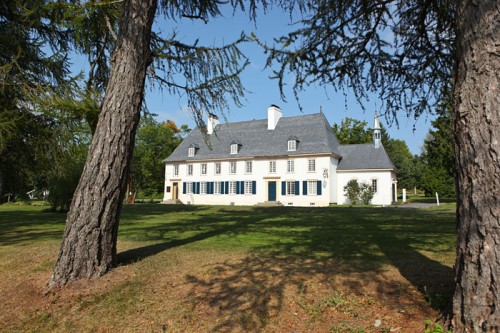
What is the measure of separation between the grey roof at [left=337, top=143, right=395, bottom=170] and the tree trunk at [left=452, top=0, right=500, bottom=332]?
101 ft

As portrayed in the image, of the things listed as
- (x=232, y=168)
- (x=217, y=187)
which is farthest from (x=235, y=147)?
(x=217, y=187)

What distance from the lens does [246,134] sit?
4000cm

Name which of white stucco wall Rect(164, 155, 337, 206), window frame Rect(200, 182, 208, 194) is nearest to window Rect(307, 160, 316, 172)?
white stucco wall Rect(164, 155, 337, 206)

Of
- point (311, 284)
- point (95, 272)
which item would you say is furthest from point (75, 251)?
point (311, 284)

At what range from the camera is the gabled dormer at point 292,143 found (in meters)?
35.5

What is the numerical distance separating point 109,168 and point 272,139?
32698 mm

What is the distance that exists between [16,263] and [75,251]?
6.33ft

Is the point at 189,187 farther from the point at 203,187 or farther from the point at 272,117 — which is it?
the point at 272,117

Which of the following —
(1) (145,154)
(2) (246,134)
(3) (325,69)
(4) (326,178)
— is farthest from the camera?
(1) (145,154)

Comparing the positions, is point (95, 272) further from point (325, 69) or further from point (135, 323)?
point (325, 69)

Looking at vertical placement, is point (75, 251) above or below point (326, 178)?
below

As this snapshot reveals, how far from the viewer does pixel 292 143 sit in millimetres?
35656

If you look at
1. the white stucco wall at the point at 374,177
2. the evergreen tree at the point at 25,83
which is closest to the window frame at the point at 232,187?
the white stucco wall at the point at 374,177

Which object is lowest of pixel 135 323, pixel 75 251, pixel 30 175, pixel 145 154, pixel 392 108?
pixel 135 323
